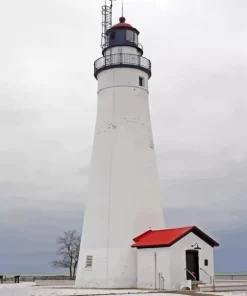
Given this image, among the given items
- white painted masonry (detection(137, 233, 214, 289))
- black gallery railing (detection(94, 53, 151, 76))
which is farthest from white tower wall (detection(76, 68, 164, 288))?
white painted masonry (detection(137, 233, 214, 289))

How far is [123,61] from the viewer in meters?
27.9

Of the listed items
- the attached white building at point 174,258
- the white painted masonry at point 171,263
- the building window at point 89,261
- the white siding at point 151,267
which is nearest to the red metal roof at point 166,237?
the attached white building at point 174,258

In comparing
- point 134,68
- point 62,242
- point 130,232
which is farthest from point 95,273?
point 62,242

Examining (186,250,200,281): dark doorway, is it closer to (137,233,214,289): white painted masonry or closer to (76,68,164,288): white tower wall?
(137,233,214,289): white painted masonry

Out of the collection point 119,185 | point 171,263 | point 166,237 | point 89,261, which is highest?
point 119,185

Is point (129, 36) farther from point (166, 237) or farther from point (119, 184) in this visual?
point (166, 237)

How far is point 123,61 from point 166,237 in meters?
10.7

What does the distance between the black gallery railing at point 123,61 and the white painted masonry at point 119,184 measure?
32 cm

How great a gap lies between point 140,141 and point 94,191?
3888 millimetres

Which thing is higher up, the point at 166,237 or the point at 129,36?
the point at 129,36

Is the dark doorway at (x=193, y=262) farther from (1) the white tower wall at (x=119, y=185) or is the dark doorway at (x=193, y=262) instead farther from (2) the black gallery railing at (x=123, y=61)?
(2) the black gallery railing at (x=123, y=61)

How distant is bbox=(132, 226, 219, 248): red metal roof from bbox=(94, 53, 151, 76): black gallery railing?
9779 mm

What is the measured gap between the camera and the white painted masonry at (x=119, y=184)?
83.3 feet

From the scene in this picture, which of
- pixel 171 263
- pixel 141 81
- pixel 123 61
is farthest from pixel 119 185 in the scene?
pixel 123 61
